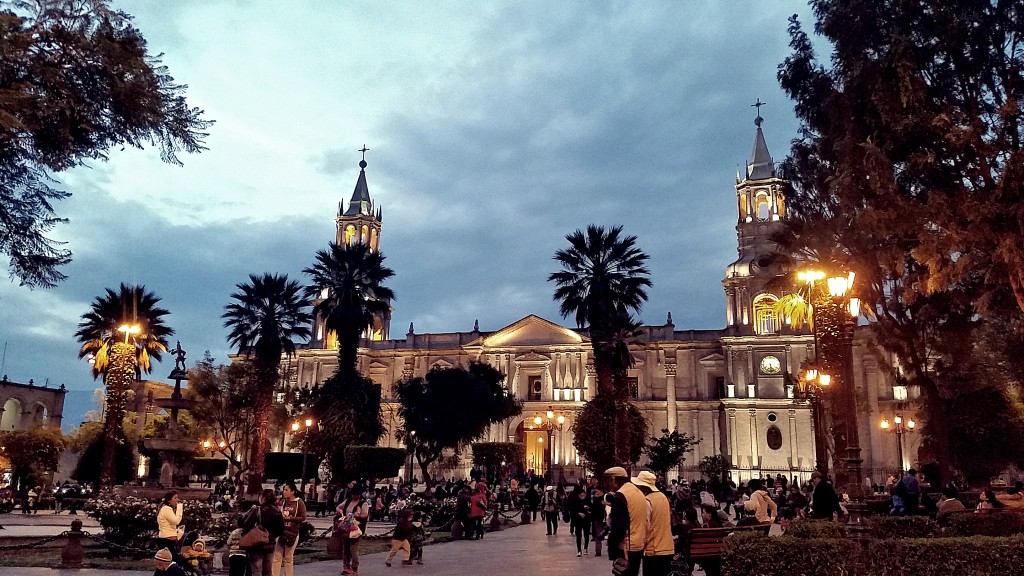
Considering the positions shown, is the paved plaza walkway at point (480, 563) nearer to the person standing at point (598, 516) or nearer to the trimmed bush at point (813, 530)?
the person standing at point (598, 516)

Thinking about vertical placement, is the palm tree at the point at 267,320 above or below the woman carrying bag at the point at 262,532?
above

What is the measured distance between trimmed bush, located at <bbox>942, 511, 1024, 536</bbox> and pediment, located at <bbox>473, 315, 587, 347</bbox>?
4053 cm

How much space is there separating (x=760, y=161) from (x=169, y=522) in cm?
5281

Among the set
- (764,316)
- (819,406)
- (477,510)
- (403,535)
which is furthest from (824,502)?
(764,316)

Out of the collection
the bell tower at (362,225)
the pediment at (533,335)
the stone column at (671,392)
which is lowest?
the stone column at (671,392)

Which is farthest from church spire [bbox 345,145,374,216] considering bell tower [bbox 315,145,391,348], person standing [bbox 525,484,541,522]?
person standing [bbox 525,484,541,522]

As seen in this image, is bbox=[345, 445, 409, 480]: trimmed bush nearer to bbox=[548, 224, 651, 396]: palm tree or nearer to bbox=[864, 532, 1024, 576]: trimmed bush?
bbox=[548, 224, 651, 396]: palm tree

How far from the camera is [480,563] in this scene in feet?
45.3

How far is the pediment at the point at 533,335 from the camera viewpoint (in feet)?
176

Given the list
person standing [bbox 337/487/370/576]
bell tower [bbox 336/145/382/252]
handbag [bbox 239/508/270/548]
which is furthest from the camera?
bell tower [bbox 336/145/382/252]

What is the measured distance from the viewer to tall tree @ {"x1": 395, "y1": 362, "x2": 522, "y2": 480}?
3781 cm

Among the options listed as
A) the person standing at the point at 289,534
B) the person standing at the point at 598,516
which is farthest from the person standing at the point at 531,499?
the person standing at the point at 289,534

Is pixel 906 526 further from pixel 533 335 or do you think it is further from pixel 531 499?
pixel 533 335

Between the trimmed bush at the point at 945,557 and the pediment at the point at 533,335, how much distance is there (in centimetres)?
4479
